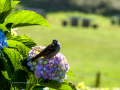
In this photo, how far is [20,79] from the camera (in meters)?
1.06

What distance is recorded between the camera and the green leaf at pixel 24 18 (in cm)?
113

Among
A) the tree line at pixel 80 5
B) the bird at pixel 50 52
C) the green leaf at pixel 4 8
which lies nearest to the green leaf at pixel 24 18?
the green leaf at pixel 4 8

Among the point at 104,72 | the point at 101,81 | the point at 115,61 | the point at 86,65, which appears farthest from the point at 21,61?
the point at 115,61

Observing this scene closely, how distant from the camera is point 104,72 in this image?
8.52 meters

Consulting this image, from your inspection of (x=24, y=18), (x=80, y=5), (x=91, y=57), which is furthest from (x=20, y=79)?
(x=80, y=5)

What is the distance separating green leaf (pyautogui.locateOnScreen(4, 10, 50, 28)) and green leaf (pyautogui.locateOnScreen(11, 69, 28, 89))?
0.32 m

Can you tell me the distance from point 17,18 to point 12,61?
0.29 meters

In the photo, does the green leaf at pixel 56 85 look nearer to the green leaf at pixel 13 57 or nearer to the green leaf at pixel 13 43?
the green leaf at pixel 13 57

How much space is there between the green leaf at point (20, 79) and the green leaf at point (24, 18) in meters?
0.32

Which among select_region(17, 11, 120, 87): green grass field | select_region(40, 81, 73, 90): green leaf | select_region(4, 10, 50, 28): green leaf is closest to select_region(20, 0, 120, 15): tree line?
select_region(17, 11, 120, 87): green grass field

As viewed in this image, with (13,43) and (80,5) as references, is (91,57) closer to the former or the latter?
(13,43)

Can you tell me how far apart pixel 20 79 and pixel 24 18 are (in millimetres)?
380

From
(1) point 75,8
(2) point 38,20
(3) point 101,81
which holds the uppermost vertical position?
(1) point 75,8

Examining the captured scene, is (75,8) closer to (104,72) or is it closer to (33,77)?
(104,72)
